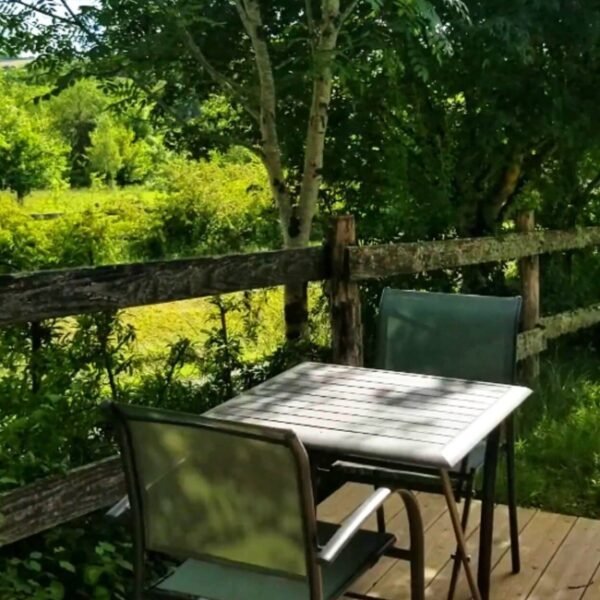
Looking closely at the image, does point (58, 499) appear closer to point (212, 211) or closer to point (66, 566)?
point (66, 566)

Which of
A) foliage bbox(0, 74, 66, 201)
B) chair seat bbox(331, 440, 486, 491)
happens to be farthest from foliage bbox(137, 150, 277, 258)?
chair seat bbox(331, 440, 486, 491)

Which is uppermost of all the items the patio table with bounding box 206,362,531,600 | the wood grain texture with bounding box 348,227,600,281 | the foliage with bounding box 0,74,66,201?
the foliage with bounding box 0,74,66,201

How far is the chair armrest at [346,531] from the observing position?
162 centimetres

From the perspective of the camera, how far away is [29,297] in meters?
2.34

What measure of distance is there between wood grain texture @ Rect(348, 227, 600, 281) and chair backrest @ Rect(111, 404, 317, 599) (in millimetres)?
1951

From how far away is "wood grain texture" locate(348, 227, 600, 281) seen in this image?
365 centimetres

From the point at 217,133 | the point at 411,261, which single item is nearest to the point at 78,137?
the point at 217,133

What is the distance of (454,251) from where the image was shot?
446cm

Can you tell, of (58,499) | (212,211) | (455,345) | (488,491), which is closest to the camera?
(488,491)

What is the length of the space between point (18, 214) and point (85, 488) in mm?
2162

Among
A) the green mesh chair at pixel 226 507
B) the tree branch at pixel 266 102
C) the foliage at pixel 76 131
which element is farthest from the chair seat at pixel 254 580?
the foliage at pixel 76 131

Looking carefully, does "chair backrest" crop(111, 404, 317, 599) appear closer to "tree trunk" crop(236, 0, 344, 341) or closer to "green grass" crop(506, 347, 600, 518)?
"green grass" crop(506, 347, 600, 518)

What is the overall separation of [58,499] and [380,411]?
95 cm

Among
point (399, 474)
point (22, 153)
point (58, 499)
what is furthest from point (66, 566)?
point (22, 153)
